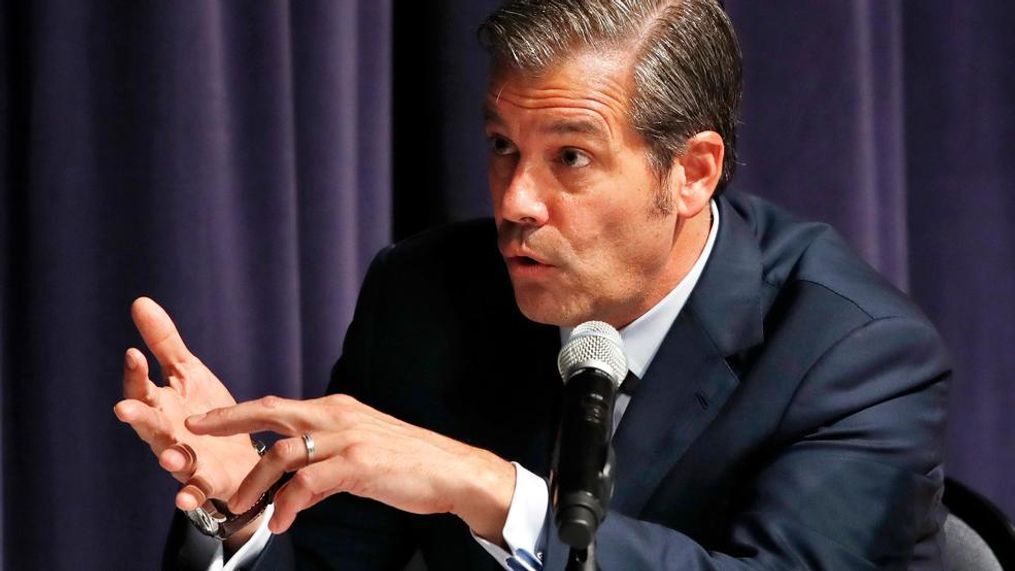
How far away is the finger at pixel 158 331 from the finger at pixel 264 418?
0.37 meters

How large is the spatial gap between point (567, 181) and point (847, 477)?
0.55 m

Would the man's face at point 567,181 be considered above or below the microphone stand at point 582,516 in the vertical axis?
above

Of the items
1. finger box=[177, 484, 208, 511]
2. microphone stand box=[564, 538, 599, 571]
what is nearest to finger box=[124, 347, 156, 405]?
finger box=[177, 484, 208, 511]

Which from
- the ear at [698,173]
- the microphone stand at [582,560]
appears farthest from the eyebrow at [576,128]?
the microphone stand at [582,560]

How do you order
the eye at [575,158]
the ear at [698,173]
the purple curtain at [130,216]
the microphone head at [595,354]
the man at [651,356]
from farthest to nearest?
1. the purple curtain at [130,216]
2. the ear at [698,173]
3. the eye at [575,158]
4. the man at [651,356]
5. the microphone head at [595,354]

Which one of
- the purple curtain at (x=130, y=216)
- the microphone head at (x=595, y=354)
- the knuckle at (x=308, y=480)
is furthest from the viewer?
the purple curtain at (x=130, y=216)

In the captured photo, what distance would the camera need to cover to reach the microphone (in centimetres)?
112

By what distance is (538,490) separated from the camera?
1597 mm

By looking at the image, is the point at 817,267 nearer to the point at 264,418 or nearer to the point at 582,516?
the point at 264,418

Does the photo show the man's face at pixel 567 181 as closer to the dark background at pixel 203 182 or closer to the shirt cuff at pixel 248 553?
the shirt cuff at pixel 248 553

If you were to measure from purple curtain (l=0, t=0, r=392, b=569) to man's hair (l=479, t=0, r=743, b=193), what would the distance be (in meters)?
0.59

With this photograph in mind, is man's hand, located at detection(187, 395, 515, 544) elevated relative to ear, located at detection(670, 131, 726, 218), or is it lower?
lower

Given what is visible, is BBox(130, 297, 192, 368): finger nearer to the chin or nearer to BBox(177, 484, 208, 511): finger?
BBox(177, 484, 208, 511): finger

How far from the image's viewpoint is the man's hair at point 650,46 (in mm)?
1928
